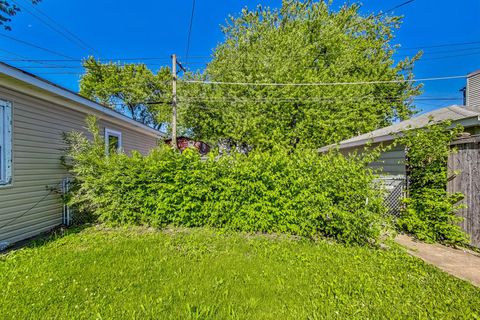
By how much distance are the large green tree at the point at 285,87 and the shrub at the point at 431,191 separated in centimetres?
695

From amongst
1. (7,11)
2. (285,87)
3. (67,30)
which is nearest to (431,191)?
(285,87)

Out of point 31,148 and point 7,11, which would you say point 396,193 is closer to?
point 31,148

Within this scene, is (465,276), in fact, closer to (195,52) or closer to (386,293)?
(386,293)

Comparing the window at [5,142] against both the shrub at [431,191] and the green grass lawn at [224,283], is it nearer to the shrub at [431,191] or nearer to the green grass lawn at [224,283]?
the green grass lawn at [224,283]

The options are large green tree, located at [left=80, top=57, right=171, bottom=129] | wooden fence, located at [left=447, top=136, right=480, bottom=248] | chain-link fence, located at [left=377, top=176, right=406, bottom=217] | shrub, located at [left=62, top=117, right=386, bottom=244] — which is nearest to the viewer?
wooden fence, located at [left=447, top=136, right=480, bottom=248]

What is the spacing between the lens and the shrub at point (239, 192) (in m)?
3.86

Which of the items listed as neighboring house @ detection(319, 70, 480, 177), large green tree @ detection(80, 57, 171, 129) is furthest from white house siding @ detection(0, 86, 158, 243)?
large green tree @ detection(80, 57, 171, 129)

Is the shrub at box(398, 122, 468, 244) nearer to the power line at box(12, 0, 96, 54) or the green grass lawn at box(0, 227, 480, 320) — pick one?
the green grass lawn at box(0, 227, 480, 320)

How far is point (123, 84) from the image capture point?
21.8 meters

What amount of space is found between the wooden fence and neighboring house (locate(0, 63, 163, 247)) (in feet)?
25.8

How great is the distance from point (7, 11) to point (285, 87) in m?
10.1

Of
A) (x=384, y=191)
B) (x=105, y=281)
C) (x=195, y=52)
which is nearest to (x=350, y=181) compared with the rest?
(x=384, y=191)

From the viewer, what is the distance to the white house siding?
13.4 feet

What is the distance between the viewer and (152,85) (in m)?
22.7
